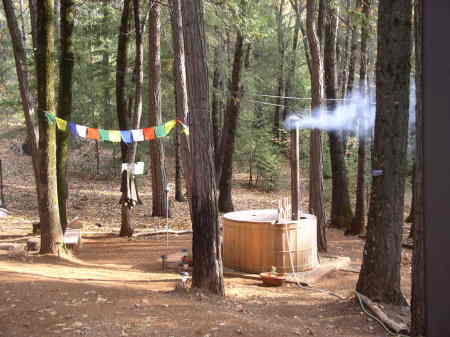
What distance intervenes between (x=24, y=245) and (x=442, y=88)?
930cm

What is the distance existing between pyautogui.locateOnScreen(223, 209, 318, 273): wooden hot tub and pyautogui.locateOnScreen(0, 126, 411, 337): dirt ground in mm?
528

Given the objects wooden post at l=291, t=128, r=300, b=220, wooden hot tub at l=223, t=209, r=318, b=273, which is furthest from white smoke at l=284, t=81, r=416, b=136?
wooden hot tub at l=223, t=209, r=318, b=273

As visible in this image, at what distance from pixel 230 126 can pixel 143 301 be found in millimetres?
10682

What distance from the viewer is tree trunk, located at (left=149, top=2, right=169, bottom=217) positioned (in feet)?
46.0

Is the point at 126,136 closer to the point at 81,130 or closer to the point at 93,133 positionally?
the point at 93,133

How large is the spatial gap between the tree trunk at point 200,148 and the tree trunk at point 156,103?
773cm

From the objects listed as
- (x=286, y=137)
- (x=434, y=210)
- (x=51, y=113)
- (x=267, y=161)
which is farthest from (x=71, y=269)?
(x=286, y=137)

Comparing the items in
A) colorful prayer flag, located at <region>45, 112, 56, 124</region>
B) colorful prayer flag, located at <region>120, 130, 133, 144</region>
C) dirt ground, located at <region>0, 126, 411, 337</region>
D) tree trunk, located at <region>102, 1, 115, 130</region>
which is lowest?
dirt ground, located at <region>0, 126, 411, 337</region>

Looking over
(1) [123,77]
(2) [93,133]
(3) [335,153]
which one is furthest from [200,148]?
(3) [335,153]

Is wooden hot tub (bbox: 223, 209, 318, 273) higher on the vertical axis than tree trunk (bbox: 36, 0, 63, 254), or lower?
lower

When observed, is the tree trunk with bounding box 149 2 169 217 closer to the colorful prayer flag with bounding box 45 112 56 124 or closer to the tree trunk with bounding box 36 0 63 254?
the tree trunk with bounding box 36 0 63 254

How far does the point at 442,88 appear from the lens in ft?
10.1

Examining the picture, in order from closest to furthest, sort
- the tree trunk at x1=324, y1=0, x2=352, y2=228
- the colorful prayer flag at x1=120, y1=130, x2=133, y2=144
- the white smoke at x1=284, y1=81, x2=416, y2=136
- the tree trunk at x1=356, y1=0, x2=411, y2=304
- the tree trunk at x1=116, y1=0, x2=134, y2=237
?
1. the tree trunk at x1=356, y1=0, x2=411, y2=304
2. the white smoke at x1=284, y1=81, x2=416, y2=136
3. the colorful prayer flag at x1=120, y1=130, x2=133, y2=144
4. the tree trunk at x1=116, y1=0, x2=134, y2=237
5. the tree trunk at x1=324, y1=0, x2=352, y2=228

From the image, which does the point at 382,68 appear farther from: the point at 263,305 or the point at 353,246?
the point at 353,246
